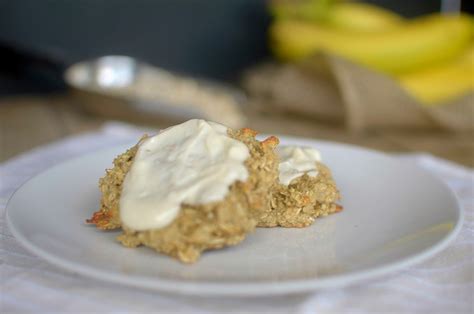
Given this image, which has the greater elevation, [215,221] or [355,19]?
[355,19]

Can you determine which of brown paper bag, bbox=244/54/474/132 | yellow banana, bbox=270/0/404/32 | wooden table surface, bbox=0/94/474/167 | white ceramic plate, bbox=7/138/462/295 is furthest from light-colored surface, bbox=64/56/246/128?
white ceramic plate, bbox=7/138/462/295

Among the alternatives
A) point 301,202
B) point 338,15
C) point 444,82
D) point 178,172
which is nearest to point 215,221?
point 178,172

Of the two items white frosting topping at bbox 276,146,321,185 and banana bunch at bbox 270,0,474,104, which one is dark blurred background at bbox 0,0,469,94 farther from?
white frosting topping at bbox 276,146,321,185

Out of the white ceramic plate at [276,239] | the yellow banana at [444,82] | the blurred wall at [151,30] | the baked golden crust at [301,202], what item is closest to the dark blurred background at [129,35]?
the blurred wall at [151,30]

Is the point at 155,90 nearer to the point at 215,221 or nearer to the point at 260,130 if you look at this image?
the point at 260,130

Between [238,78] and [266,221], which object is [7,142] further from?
[238,78]
